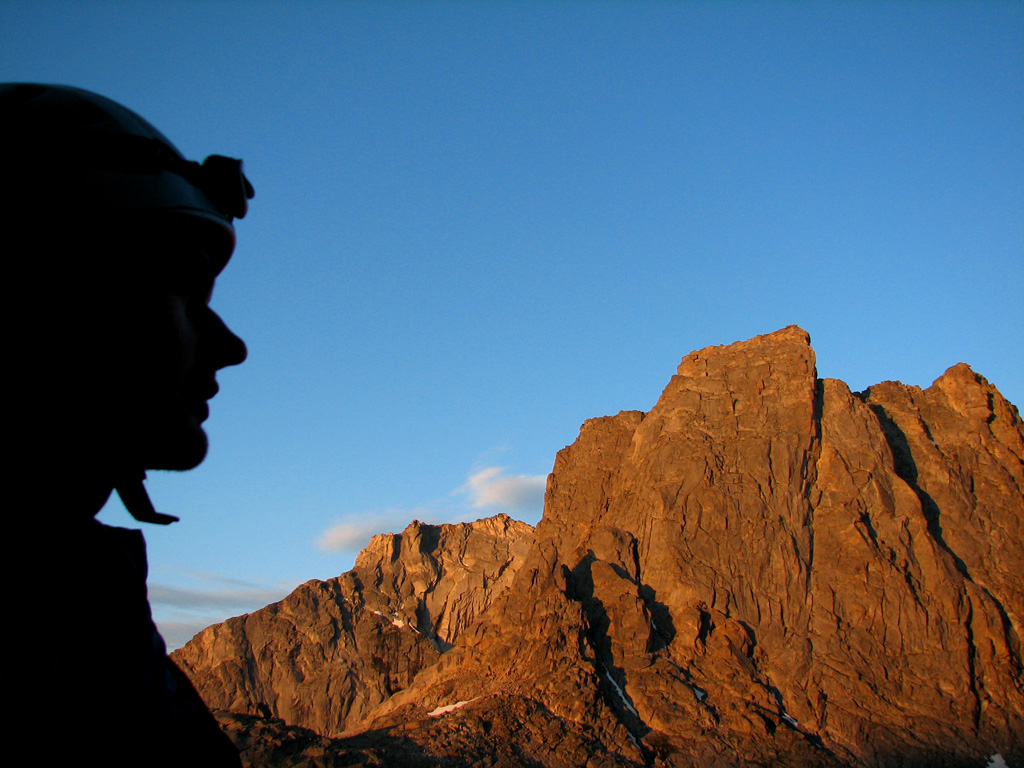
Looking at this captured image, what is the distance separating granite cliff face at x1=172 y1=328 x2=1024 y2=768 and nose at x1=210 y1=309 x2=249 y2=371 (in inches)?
1792

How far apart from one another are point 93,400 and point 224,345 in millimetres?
320

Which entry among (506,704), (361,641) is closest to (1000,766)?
(506,704)

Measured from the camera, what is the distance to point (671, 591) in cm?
5519

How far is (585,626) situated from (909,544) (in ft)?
75.0

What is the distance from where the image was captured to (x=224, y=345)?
1765 millimetres

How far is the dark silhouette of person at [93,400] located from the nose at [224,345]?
36 millimetres

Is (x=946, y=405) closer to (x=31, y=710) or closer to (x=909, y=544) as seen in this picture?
(x=909, y=544)

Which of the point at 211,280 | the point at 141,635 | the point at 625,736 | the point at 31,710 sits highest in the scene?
the point at 211,280

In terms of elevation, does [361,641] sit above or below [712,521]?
below

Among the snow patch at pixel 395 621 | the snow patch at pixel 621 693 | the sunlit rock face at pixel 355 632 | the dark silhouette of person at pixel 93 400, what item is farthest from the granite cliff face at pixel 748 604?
the dark silhouette of person at pixel 93 400

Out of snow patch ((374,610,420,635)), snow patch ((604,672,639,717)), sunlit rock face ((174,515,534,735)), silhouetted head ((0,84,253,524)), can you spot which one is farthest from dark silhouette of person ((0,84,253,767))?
snow patch ((374,610,420,635))

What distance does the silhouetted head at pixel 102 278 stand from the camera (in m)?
1.45

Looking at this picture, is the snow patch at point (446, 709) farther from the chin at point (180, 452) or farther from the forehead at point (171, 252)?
the forehead at point (171, 252)

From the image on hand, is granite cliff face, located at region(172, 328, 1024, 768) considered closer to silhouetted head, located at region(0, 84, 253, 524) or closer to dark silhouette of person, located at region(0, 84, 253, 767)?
dark silhouette of person, located at region(0, 84, 253, 767)
